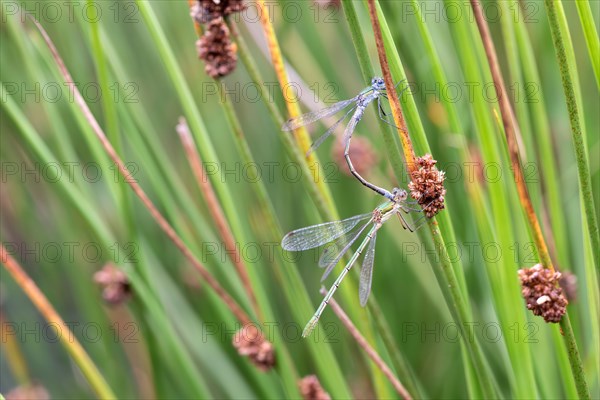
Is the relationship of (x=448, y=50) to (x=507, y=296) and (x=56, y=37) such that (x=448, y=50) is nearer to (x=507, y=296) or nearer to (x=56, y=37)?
(x=507, y=296)

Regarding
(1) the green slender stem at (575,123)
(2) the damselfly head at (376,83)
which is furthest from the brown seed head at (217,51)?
(1) the green slender stem at (575,123)

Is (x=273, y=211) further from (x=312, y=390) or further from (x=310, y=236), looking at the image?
(x=312, y=390)

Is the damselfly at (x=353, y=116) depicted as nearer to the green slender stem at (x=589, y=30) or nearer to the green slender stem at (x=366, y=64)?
the green slender stem at (x=366, y=64)

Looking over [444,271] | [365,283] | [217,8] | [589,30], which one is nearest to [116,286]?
[365,283]

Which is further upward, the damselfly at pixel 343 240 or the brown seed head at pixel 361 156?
the brown seed head at pixel 361 156

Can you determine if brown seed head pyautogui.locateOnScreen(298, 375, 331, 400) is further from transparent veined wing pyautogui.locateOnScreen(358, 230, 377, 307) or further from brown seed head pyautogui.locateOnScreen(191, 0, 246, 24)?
brown seed head pyautogui.locateOnScreen(191, 0, 246, 24)

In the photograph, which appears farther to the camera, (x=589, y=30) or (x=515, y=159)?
(x=515, y=159)

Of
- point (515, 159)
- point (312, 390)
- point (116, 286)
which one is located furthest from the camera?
point (116, 286)
